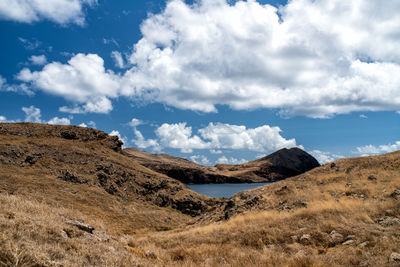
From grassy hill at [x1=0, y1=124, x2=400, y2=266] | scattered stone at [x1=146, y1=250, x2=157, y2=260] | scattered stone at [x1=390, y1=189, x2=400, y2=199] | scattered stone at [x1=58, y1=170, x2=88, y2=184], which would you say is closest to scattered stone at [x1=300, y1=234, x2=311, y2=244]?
grassy hill at [x1=0, y1=124, x2=400, y2=266]

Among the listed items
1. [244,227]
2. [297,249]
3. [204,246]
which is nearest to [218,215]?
[244,227]

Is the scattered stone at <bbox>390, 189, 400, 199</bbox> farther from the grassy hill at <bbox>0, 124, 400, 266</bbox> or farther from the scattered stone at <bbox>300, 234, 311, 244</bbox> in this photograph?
the scattered stone at <bbox>300, 234, 311, 244</bbox>

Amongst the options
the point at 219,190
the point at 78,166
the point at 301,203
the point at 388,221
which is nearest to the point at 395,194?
the point at 388,221

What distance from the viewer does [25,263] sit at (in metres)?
Result: 4.59

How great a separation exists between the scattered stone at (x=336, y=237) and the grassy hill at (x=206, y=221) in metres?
0.04

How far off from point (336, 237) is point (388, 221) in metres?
2.75

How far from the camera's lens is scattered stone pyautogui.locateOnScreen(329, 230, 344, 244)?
969cm

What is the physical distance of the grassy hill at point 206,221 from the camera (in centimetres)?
707

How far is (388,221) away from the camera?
34.6ft

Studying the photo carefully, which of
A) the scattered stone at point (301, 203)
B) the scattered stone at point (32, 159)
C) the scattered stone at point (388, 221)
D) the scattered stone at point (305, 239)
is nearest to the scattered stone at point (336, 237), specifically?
the scattered stone at point (305, 239)

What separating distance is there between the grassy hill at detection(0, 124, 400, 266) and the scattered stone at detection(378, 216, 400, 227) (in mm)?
35

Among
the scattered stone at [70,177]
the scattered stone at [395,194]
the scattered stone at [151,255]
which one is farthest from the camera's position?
the scattered stone at [70,177]

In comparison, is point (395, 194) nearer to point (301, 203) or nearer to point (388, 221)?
point (388, 221)

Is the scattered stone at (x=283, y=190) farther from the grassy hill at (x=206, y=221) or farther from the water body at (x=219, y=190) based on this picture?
the water body at (x=219, y=190)
